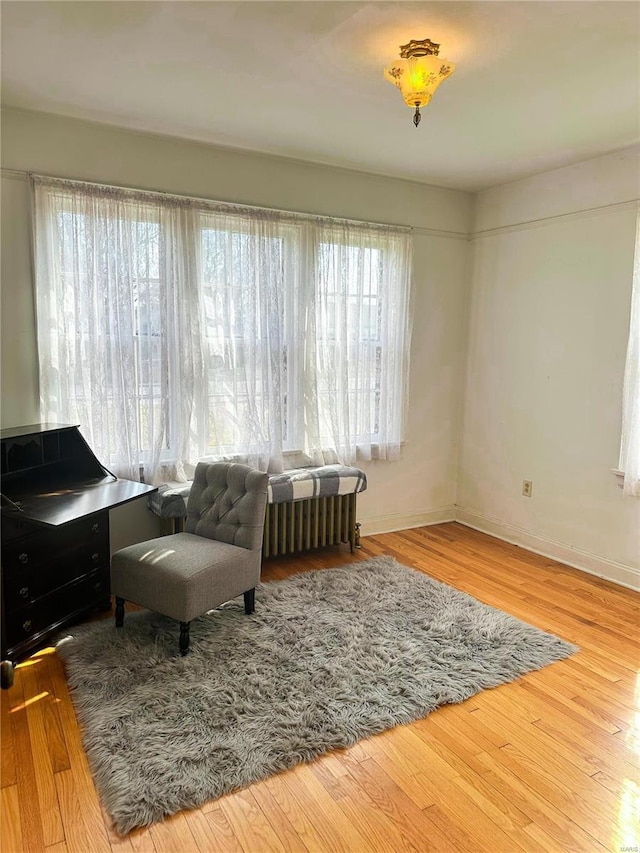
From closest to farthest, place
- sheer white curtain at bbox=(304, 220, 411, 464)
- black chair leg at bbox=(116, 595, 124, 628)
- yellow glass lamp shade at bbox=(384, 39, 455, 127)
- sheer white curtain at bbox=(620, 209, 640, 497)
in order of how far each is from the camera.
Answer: yellow glass lamp shade at bbox=(384, 39, 455, 127), black chair leg at bbox=(116, 595, 124, 628), sheer white curtain at bbox=(620, 209, 640, 497), sheer white curtain at bbox=(304, 220, 411, 464)

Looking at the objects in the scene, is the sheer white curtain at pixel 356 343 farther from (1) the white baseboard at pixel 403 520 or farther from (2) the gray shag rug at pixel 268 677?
(2) the gray shag rug at pixel 268 677

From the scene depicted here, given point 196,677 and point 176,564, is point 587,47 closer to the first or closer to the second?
point 176,564

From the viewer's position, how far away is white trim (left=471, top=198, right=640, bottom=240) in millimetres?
3648

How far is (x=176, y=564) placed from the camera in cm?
278

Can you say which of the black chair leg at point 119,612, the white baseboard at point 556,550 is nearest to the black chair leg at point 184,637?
the black chair leg at point 119,612

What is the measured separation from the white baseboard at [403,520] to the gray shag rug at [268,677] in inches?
41.7

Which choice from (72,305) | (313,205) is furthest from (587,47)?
(72,305)

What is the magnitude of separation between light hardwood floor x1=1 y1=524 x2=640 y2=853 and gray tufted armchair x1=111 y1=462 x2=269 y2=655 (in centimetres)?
51

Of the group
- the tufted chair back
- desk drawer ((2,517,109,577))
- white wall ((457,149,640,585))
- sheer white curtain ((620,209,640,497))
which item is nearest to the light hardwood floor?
desk drawer ((2,517,109,577))

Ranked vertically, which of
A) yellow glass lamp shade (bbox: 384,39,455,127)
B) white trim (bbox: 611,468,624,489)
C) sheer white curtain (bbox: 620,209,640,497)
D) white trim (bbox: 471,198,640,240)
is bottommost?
white trim (bbox: 611,468,624,489)

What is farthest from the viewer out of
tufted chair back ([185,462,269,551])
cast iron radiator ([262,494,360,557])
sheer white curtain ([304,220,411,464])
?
sheer white curtain ([304,220,411,464])

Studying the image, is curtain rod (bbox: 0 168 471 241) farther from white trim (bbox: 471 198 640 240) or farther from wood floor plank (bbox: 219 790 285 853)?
wood floor plank (bbox: 219 790 285 853)

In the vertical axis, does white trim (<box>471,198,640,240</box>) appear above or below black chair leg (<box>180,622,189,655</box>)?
above

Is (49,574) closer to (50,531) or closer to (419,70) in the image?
(50,531)
